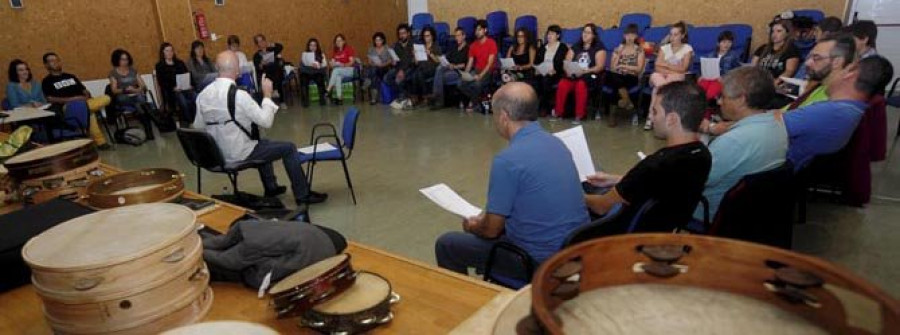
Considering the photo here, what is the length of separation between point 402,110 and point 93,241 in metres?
6.80

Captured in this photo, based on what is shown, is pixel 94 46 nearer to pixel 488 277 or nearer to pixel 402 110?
pixel 402 110

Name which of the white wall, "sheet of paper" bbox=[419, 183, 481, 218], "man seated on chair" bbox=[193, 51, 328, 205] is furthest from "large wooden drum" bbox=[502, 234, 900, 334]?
the white wall

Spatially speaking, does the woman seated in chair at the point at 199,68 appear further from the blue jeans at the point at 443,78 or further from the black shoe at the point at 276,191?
the black shoe at the point at 276,191

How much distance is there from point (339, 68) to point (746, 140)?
24.0 feet

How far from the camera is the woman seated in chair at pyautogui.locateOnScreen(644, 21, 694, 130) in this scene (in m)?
5.99

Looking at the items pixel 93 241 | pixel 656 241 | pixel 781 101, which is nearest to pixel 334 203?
pixel 93 241

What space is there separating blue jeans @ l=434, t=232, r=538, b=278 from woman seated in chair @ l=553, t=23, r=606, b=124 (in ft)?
15.4

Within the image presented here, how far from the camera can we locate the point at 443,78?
790 cm

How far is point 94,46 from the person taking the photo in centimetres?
775

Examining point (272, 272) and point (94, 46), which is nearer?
point (272, 272)

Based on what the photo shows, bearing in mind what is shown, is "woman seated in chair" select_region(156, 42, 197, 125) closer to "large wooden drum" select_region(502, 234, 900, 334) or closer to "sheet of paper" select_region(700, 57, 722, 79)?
"sheet of paper" select_region(700, 57, 722, 79)

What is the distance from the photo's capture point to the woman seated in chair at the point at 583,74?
6.63 m

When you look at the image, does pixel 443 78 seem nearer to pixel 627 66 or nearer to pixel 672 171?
pixel 627 66

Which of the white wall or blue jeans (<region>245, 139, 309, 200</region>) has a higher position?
the white wall
